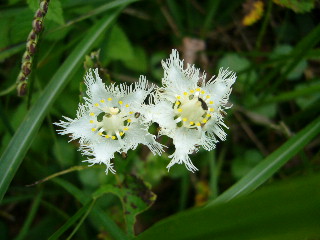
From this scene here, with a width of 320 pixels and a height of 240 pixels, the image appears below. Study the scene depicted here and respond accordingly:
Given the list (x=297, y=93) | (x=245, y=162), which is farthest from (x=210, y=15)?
(x=245, y=162)

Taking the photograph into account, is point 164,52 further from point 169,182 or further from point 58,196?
point 58,196

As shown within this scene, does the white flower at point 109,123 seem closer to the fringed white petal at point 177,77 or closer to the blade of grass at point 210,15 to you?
the fringed white petal at point 177,77

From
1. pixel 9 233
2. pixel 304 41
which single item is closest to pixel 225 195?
pixel 304 41

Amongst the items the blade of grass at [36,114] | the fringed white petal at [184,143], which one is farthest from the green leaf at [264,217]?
the blade of grass at [36,114]

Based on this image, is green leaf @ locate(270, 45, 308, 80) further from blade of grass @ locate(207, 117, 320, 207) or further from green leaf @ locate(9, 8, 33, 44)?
green leaf @ locate(9, 8, 33, 44)

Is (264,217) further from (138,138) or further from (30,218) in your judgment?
(30,218)
